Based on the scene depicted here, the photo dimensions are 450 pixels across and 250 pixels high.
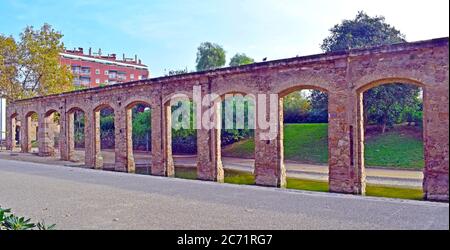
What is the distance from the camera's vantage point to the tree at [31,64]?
26.7 m

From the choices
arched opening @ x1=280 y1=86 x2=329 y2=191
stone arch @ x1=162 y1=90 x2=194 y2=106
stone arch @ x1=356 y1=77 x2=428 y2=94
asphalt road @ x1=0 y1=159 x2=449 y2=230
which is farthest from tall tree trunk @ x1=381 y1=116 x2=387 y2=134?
asphalt road @ x1=0 y1=159 x2=449 y2=230

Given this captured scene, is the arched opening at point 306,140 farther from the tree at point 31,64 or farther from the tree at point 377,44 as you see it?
the tree at point 31,64

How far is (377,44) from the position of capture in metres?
20.6

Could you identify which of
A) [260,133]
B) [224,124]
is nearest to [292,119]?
[224,124]

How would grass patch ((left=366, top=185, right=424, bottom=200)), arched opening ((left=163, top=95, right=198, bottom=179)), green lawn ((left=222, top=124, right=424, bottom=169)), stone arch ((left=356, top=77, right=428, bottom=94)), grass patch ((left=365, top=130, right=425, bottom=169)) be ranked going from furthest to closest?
arched opening ((left=163, top=95, right=198, bottom=179)), green lawn ((left=222, top=124, right=424, bottom=169)), grass patch ((left=365, top=130, right=425, bottom=169)), grass patch ((left=366, top=185, right=424, bottom=200)), stone arch ((left=356, top=77, right=428, bottom=94))

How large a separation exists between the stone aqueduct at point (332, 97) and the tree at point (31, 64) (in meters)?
13.4

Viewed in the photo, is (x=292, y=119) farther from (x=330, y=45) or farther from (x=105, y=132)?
(x=105, y=132)

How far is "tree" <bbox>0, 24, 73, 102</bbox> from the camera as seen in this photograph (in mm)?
26688

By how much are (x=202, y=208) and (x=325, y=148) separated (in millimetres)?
15868

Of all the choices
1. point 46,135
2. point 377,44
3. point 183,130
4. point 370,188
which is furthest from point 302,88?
point 46,135

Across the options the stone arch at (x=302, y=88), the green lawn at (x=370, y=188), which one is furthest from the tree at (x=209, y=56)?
the stone arch at (x=302, y=88)

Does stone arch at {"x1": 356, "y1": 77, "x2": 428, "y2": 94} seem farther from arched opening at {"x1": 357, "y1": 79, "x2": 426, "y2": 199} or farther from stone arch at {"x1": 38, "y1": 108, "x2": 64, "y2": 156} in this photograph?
stone arch at {"x1": 38, "y1": 108, "x2": 64, "y2": 156}

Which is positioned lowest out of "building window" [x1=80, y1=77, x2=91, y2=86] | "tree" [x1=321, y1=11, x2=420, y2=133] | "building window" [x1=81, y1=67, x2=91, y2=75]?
"tree" [x1=321, y1=11, x2=420, y2=133]

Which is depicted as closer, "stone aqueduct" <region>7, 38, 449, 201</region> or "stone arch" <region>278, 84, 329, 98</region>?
"stone aqueduct" <region>7, 38, 449, 201</region>
